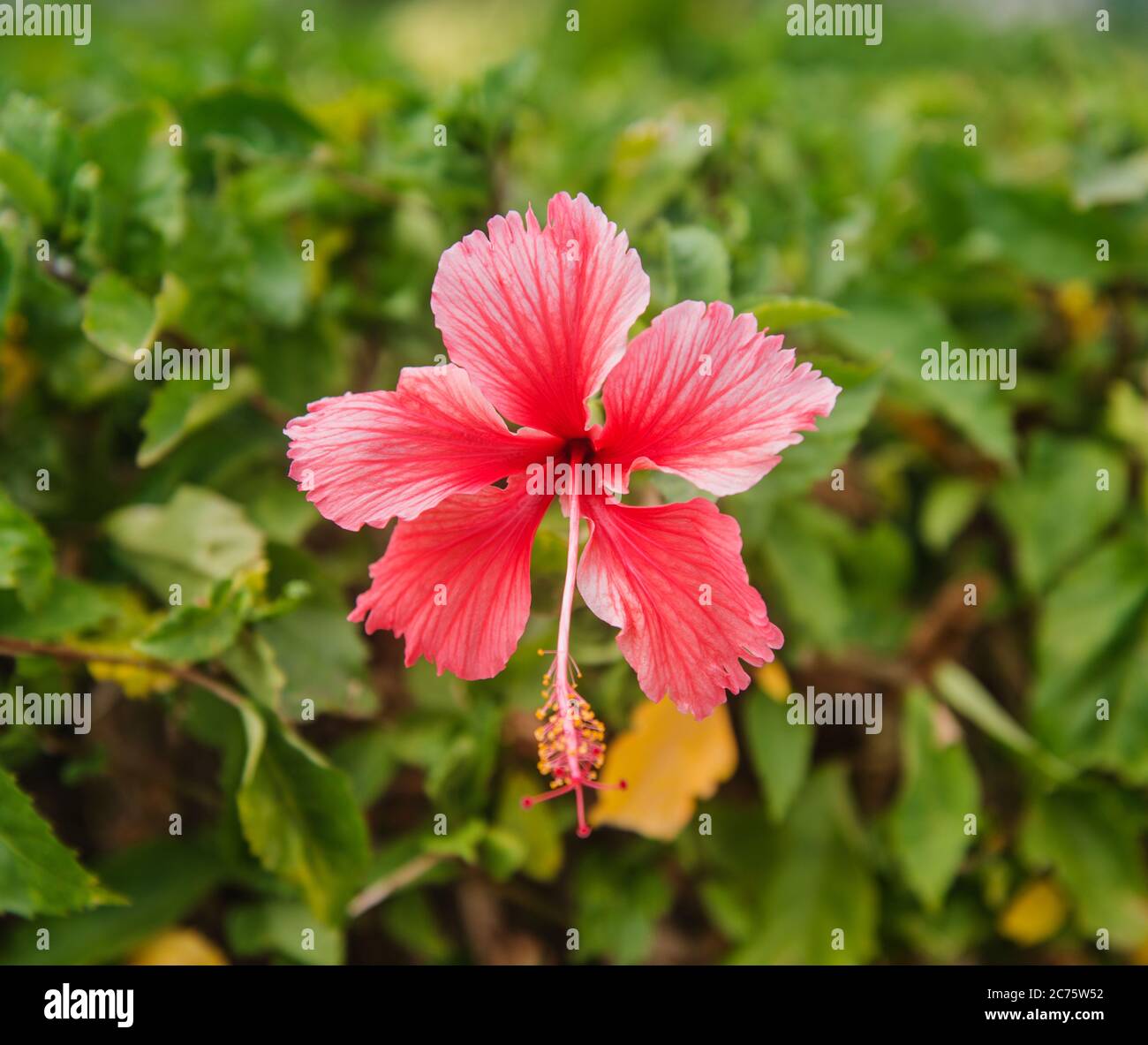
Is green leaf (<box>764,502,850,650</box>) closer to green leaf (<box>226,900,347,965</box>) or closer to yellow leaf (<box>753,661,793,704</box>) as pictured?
yellow leaf (<box>753,661,793,704</box>)

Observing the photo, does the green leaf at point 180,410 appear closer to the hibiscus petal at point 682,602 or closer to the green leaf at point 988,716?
the hibiscus petal at point 682,602

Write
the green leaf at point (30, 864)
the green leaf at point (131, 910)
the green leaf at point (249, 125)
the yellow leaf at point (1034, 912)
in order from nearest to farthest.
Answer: the green leaf at point (30, 864), the green leaf at point (131, 910), the green leaf at point (249, 125), the yellow leaf at point (1034, 912)

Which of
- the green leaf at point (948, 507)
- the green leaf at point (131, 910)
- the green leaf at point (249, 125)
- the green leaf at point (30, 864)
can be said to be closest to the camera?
the green leaf at point (30, 864)

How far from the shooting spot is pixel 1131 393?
1.47 meters

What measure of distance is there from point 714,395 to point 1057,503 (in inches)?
33.6

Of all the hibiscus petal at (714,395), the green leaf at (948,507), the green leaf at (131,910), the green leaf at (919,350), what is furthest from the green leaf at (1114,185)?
the green leaf at (131,910)

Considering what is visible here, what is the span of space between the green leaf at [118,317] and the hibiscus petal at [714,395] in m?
0.52

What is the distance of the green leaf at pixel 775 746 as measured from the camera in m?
1.20

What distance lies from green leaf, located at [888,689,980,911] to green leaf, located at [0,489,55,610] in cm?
106

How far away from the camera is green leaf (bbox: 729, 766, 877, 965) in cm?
126

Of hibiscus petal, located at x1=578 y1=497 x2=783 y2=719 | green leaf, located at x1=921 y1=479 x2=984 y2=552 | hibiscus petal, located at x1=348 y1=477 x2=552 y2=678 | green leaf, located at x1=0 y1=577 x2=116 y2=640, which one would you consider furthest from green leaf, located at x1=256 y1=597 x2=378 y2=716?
green leaf, located at x1=921 y1=479 x2=984 y2=552

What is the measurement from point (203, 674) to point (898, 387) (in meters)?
1.02

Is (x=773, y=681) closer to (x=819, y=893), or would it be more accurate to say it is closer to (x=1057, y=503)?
(x=819, y=893)
